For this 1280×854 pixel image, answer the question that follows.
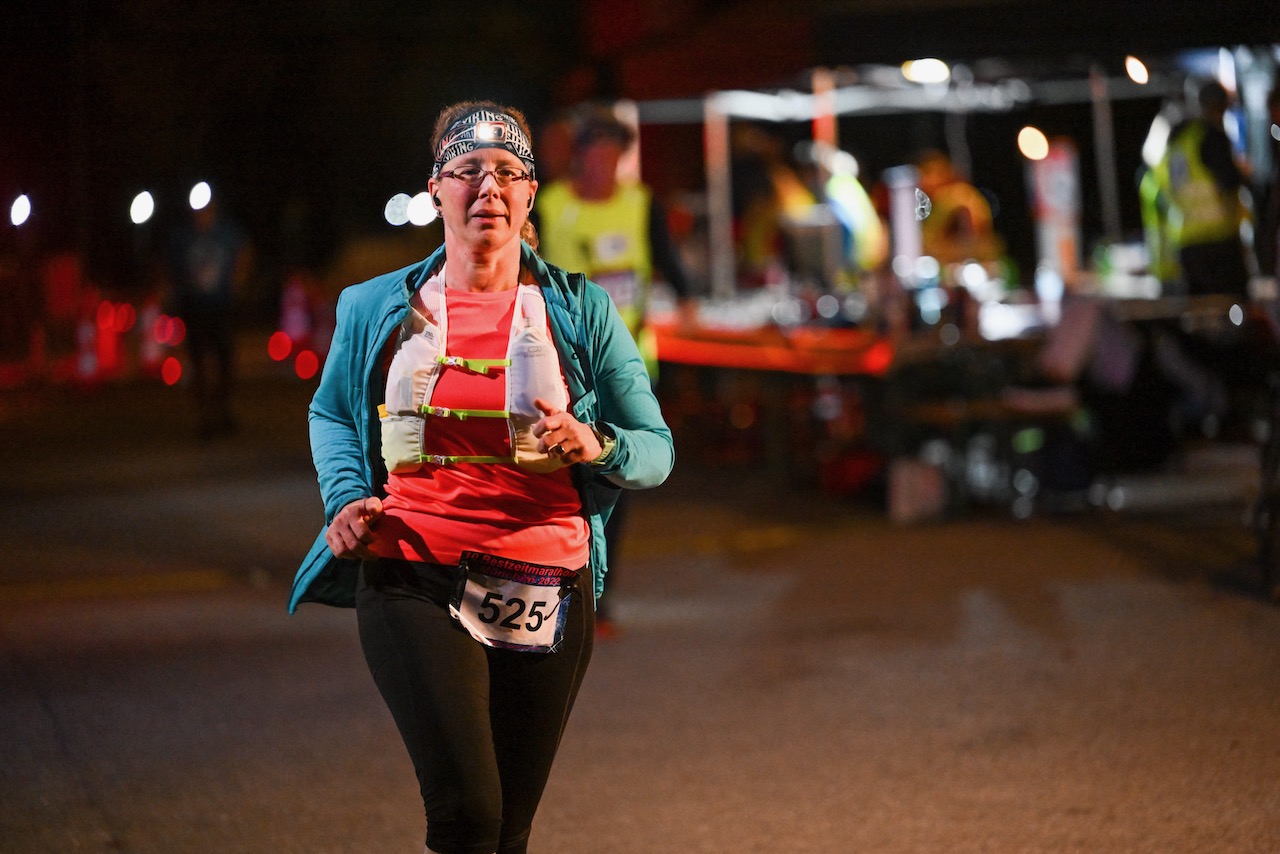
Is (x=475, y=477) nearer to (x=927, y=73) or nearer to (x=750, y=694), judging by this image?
(x=750, y=694)

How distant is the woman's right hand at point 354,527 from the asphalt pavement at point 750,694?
1.73 m

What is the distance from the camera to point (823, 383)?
12680 mm

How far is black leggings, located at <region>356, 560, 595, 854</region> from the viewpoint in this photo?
3.42 meters

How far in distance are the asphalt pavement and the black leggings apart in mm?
1345

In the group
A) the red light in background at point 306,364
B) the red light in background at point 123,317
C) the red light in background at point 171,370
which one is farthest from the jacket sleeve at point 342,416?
the red light in background at point 123,317

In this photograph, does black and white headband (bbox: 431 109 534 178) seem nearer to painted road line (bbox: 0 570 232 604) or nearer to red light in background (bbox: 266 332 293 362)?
painted road line (bbox: 0 570 232 604)

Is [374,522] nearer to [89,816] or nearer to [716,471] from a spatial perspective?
[89,816]

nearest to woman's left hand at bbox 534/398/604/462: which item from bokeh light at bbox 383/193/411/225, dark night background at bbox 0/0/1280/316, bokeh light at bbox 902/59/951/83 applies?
dark night background at bbox 0/0/1280/316

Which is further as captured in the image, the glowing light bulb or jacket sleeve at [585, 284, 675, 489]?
the glowing light bulb

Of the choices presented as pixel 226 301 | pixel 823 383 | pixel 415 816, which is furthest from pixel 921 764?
pixel 226 301

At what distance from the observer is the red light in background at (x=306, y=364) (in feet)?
88.0

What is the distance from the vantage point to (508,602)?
356 cm

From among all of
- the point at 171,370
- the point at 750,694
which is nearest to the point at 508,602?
the point at 750,694

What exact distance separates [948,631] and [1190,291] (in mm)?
6126
